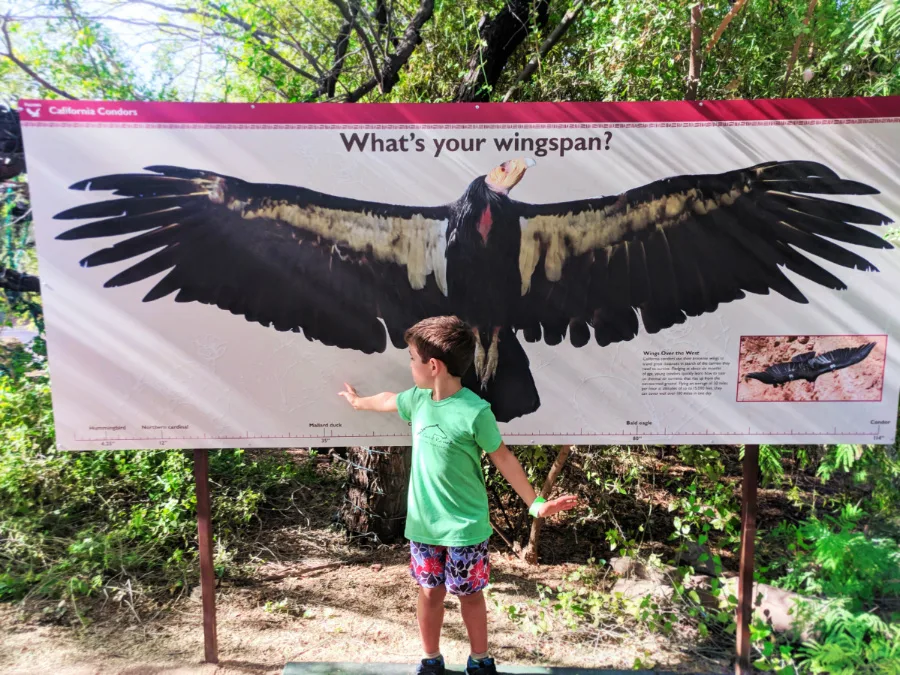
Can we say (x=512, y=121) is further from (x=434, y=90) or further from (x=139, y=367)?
(x=434, y=90)

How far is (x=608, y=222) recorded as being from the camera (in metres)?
2.16

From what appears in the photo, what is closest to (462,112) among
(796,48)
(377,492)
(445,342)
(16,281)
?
(445,342)

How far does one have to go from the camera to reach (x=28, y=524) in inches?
121

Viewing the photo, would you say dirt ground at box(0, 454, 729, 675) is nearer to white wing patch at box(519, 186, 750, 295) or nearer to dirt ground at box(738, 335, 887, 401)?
dirt ground at box(738, 335, 887, 401)

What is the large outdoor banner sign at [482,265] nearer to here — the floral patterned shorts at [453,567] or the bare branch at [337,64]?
the floral patterned shorts at [453,567]

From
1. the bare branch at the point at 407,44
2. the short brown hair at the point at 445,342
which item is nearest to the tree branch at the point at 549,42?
the bare branch at the point at 407,44

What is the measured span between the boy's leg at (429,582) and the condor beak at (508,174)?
4.66 feet

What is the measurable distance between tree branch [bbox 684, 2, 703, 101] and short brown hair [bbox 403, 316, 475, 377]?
1.97m

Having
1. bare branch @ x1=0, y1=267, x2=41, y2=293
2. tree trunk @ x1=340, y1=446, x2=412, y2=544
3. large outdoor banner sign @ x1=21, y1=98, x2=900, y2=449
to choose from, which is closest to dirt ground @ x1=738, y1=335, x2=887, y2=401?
large outdoor banner sign @ x1=21, y1=98, x2=900, y2=449

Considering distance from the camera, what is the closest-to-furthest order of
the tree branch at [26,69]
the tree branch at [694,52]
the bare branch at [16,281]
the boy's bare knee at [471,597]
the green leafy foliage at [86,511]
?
1. the boy's bare knee at [471,597]
2. the tree branch at [694,52]
3. the green leafy foliage at [86,511]
4. the tree branch at [26,69]
5. the bare branch at [16,281]

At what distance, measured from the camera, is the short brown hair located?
1.94m

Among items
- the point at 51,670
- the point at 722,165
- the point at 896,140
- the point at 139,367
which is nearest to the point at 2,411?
the point at 51,670

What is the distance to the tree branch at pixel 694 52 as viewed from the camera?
8.89 feet

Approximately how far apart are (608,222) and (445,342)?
843 millimetres
